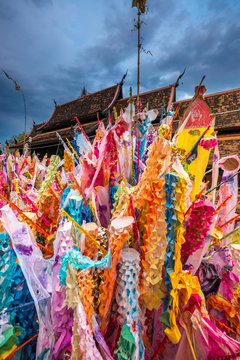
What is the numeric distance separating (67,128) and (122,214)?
24.8ft

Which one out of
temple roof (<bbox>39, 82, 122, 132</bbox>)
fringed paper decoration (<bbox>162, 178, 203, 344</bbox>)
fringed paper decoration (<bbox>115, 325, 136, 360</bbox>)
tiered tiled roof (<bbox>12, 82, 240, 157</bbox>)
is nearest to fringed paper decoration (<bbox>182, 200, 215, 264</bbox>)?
fringed paper decoration (<bbox>162, 178, 203, 344</bbox>)

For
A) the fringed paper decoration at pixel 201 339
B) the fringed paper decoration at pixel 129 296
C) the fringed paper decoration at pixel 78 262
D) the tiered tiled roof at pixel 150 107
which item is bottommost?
the fringed paper decoration at pixel 201 339

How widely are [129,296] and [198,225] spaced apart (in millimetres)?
289

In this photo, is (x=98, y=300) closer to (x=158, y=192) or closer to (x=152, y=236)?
(x=152, y=236)

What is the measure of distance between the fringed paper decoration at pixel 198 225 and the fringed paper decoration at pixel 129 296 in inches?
8.0

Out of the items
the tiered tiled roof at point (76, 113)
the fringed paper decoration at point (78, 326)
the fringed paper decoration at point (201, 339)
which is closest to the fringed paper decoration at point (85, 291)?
the fringed paper decoration at point (78, 326)

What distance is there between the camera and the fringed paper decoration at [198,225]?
61cm

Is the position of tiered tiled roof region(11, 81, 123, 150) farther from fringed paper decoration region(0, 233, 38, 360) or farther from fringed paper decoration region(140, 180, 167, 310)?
fringed paper decoration region(140, 180, 167, 310)

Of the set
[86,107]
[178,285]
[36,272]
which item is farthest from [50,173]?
[86,107]

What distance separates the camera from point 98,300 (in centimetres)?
58

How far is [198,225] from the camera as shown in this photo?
2.03 ft

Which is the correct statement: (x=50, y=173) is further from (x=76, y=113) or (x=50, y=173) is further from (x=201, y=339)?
(x=76, y=113)

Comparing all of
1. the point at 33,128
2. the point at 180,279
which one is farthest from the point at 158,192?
the point at 33,128

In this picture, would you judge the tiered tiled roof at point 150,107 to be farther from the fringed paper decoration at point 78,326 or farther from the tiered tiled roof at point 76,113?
the fringed paper decoration at point 78,326
